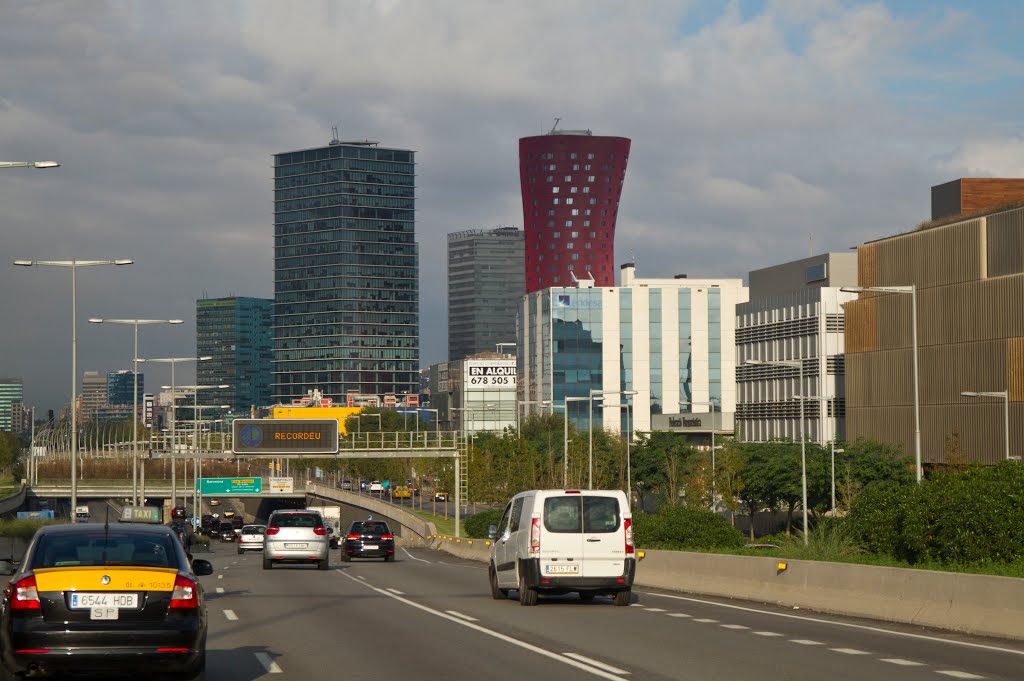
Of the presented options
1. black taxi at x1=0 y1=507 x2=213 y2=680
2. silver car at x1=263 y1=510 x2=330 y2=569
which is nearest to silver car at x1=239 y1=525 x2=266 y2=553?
silver car at x1=263 y1=510 x2=330 y2=569

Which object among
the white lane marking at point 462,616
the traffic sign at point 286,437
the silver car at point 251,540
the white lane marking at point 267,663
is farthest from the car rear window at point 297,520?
the traffic sign at point 286,437

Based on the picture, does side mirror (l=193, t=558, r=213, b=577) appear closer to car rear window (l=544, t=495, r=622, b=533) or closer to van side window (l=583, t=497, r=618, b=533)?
car rear window (l=544, t=495, r=622, b=533)

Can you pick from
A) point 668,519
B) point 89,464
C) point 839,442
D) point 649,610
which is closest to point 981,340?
point 839,442

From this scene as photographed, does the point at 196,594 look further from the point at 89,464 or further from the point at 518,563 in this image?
the point at 89,464

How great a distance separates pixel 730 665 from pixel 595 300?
159 metres

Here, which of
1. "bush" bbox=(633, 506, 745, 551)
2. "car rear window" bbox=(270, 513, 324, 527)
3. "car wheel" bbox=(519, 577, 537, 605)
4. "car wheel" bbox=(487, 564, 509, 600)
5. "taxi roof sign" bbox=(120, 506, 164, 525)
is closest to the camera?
"car wheel" bbox=(519, 577, 537, 605)

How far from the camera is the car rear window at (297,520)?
1644 inches

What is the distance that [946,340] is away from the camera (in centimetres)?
9619

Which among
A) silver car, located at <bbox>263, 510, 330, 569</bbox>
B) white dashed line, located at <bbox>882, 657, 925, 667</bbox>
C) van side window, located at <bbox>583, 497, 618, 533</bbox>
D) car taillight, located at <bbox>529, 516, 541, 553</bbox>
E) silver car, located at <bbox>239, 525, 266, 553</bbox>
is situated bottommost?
silver car, located at <bbox>239, 525, 266, 553</bbox>

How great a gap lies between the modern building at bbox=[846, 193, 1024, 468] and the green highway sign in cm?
5097

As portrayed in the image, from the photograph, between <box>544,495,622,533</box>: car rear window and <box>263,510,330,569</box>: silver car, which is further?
<box>263,510,330,569</box>: silver car

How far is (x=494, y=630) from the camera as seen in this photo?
20.5 m

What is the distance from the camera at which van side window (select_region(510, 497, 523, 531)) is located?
86.0 feet

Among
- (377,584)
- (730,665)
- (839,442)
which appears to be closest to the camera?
(730,665)
